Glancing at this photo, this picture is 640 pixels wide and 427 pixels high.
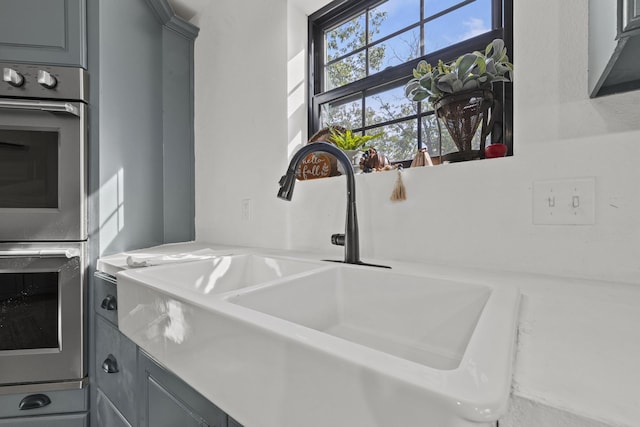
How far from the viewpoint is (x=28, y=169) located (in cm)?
123

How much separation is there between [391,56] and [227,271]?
3.88ft

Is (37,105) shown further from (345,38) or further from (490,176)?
(490,176)

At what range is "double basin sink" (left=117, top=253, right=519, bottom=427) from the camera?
0.86ft

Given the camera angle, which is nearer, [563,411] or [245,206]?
[563,411]

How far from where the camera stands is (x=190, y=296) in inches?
21.3

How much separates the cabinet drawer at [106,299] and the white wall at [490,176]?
64 cm

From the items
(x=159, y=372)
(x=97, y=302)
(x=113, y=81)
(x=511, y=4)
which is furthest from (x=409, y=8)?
(x=97, y=302)

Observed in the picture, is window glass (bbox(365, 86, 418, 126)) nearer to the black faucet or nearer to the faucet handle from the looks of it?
the black faucet

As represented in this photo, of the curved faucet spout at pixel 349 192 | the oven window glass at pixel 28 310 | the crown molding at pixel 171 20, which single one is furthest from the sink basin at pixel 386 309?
the crown molding at pixel 171 20

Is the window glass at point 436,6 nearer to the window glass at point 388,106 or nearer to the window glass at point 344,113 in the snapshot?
the window glass at point 388,106

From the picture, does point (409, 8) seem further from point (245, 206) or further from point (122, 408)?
point (122, 408)

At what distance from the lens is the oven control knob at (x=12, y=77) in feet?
3.75

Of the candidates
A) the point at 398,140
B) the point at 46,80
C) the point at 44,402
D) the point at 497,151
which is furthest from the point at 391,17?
the point at 44,402

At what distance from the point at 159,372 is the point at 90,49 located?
1359mm
